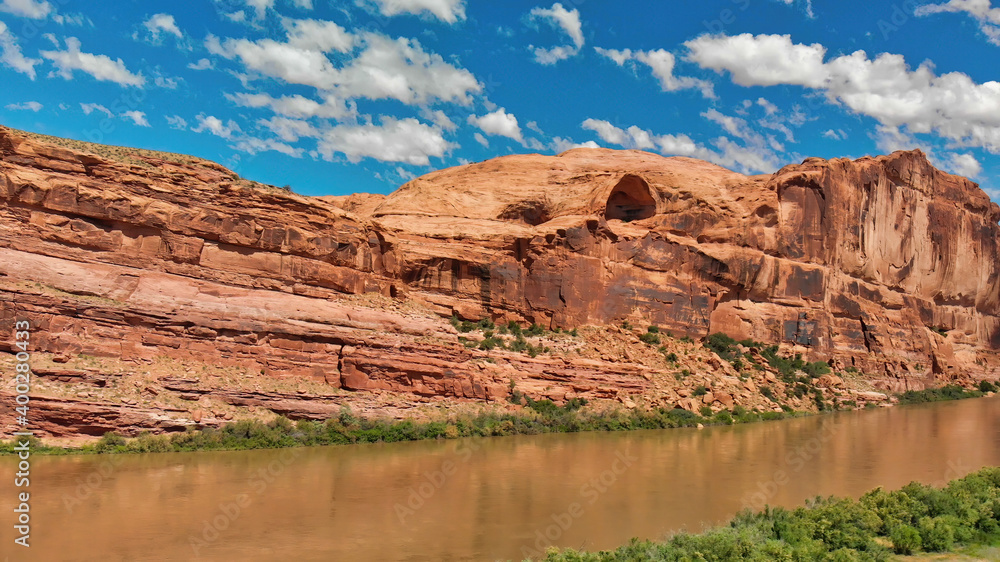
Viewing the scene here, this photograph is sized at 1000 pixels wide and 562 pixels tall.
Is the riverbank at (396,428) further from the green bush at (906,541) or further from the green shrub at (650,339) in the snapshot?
the green bush at (906,541)

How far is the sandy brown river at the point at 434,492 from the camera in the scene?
13.3m

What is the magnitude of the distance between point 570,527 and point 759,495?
614 cm

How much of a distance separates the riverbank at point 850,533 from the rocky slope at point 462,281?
16.2 metres

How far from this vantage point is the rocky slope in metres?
23.8

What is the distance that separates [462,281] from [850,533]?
85.2 feet

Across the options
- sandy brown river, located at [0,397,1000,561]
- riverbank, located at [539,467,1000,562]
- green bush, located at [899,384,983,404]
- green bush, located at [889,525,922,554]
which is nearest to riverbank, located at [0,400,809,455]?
sandy brown river, located at [0,397,1000,561]

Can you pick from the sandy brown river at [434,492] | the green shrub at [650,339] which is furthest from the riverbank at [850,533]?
the green shrub at [650,339]

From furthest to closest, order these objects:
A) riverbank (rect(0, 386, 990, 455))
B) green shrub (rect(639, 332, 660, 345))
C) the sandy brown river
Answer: green shrub (rect(639, 332, 660, 345)), riverbank (rect(0, 386, 990, 455)), the sandy brown river

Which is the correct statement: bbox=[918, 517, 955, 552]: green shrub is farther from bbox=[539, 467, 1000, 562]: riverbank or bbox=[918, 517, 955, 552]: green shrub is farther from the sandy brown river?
the sandy brown river

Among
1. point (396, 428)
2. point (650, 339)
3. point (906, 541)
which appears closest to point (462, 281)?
point (650, 339)

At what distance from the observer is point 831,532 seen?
1225 cm

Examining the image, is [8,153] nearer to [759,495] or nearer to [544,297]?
[544,297]

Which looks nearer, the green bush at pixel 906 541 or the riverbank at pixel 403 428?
the green bush at pixel 906 541

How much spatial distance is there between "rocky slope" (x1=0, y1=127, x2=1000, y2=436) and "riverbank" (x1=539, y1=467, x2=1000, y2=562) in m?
16.2
